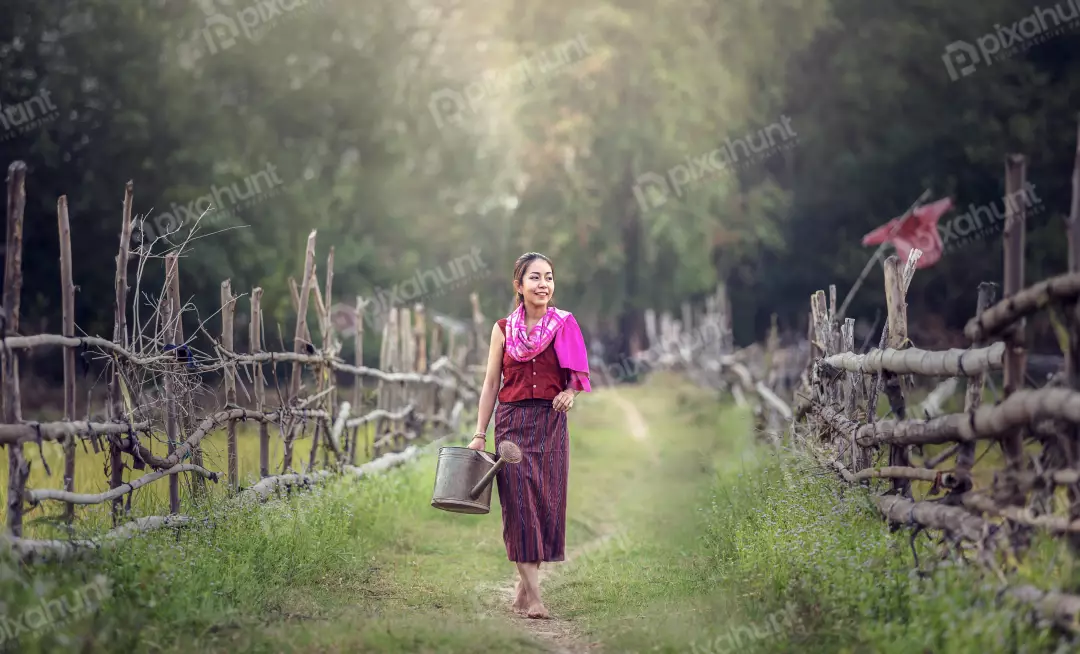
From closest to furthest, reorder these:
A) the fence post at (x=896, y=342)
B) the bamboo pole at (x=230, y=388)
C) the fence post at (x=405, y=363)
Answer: the fence post at (x=896, y=342)
the bamboo pole at (x=230, y=388)
the fence post at (x=405, y=363)

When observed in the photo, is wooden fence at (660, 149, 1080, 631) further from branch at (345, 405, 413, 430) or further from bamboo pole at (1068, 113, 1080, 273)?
branch at (345, 405, 413, 430)

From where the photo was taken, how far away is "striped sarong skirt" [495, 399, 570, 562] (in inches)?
234

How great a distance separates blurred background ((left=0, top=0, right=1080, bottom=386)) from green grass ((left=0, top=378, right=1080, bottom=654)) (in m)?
11.7

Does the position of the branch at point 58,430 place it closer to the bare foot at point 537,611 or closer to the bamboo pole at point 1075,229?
the bare foot at point 537,611

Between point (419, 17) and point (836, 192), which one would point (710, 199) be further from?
point (419, 17)

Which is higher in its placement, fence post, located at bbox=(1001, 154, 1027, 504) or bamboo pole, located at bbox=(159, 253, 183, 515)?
bamboo pole, located at bbox=(159, 253, 183, 515)

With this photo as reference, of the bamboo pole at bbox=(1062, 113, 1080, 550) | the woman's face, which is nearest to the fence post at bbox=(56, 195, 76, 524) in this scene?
the woman's face

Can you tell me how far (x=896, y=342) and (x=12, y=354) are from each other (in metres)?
4.42

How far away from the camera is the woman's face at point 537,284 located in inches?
237

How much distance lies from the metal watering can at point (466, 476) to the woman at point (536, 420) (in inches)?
4.4

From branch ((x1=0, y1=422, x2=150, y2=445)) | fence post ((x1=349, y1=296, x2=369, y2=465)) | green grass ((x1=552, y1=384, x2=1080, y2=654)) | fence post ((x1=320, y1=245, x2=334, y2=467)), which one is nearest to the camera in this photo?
green grass ((x1=552, y1=384, x2=1080, y2=654))

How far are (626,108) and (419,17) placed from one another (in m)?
6.56

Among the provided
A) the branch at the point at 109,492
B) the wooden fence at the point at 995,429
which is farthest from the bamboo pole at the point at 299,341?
the wooden fence at the point at 995,429

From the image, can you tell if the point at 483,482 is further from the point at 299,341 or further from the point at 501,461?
the point at 299,341
